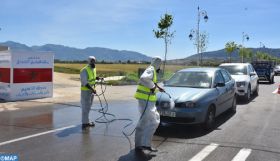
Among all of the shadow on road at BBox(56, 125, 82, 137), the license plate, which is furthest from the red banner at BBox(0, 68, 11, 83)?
the license plate

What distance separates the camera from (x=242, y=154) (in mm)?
6879

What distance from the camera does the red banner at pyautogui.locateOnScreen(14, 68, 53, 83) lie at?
15.1 metres

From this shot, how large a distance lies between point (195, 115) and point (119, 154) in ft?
8.37

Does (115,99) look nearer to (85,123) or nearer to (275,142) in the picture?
(85,123)

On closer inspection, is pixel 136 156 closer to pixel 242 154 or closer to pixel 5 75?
pixel 242 154

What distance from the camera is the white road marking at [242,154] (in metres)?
6.59

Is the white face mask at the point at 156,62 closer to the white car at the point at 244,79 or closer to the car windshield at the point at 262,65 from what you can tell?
the white car at the point at 244,79

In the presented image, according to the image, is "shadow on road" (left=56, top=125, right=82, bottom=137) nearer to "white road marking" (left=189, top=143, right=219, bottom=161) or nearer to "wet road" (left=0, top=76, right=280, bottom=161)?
"wet road" (left=0, top=76, right=280, bottom=161)

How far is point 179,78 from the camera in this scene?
10758 mm

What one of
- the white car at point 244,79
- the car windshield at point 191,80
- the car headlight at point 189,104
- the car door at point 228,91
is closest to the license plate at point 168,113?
the car headlight at point 189,104

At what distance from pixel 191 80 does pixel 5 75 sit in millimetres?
8402

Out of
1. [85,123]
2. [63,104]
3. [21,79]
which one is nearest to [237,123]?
[85,123]

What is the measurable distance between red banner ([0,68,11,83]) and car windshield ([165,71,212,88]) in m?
7.45

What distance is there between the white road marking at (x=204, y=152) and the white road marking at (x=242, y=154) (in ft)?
1.68
